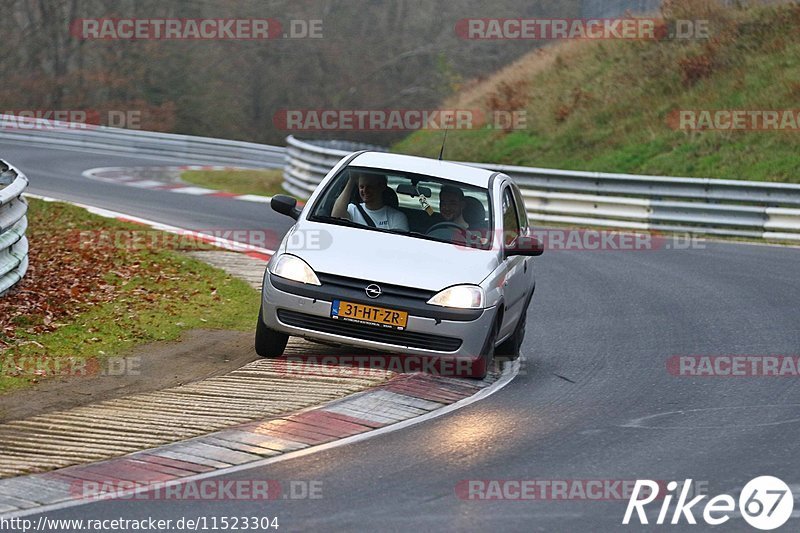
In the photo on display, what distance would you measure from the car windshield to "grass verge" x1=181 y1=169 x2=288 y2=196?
1655cm

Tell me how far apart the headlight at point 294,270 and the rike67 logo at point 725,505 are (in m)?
3.37

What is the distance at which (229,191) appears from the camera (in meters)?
27.1

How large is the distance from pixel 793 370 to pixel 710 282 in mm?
5504

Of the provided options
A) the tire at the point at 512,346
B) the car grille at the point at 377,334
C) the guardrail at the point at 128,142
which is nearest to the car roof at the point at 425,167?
the tire at the point at 512,346

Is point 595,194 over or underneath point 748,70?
underneath

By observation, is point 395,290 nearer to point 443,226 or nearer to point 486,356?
point 486,356

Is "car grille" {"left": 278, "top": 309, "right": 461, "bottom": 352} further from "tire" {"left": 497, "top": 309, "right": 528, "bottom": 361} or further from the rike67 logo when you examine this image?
the rike67 logo

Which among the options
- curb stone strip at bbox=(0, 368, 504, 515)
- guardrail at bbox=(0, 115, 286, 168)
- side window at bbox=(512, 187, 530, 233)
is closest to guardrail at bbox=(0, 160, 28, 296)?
curb stone strip at bbox=(0, 368, 504, 515)

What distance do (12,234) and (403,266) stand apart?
187 inches

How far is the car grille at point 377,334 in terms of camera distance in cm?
941

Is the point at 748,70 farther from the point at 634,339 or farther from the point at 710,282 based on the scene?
the point at 634,339

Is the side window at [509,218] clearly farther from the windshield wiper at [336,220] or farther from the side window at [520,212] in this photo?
the windshield wiper at [336,220]

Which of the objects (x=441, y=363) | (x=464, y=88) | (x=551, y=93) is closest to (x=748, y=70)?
(x=551, y=93)

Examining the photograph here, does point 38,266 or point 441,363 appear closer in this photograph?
point 441,363
